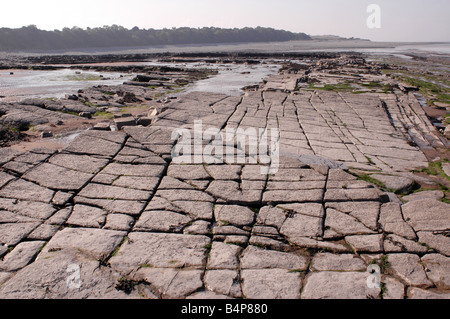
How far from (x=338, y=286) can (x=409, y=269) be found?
0.74 metres

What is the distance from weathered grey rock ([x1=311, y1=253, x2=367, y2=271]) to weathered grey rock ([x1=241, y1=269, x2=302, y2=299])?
0.91 feet

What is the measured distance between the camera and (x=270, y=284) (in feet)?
9.21

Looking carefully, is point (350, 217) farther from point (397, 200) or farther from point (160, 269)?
point (160, 269)

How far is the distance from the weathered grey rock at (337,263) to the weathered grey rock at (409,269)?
0.28m

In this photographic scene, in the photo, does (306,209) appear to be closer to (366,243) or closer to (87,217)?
(366,243)

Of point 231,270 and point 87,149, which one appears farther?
point 87,149

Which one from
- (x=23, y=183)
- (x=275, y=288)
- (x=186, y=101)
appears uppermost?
(x=186, y=101)

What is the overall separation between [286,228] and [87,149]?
3.62 m

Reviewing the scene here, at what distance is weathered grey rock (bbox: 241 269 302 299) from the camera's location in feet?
8.84

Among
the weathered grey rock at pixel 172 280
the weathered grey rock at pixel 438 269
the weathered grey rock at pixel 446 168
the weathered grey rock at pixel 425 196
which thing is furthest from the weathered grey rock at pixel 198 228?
the weathered grey rock at pixel 446 168

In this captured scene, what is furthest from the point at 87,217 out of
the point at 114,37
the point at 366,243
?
the point at 114,37

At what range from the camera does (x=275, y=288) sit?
Answer: 276 centimetres

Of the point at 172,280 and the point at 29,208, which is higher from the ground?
the point at 29,208

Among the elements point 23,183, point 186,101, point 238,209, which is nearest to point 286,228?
point 238,209
